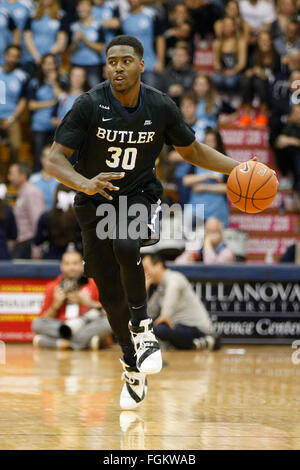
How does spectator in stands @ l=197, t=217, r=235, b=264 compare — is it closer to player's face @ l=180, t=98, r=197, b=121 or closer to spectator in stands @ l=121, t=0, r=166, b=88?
player's face @ l=180, t=98, r=197, b=121

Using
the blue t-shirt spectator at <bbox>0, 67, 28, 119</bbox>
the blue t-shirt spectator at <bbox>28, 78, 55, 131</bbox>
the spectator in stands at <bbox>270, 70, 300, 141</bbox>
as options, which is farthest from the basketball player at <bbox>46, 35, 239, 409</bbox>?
the blue t-shirt spectator at <bbox>0, 67, 28, 119</bbox>

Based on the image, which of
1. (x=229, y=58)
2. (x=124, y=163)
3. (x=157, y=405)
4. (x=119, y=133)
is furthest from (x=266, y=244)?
(x=119, y=133)

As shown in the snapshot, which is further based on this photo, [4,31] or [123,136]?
[4,31]

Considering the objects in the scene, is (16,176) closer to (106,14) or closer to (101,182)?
(106,14)

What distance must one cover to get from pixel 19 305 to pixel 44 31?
19.6 ft

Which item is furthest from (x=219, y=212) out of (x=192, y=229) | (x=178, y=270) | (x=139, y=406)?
(x=139, y=406)

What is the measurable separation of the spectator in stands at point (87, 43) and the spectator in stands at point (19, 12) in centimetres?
97

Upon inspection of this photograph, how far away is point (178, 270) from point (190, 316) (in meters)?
0.74

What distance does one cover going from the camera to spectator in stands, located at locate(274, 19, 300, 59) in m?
14.4

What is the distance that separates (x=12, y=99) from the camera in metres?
14.1

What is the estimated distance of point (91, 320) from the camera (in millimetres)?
10656

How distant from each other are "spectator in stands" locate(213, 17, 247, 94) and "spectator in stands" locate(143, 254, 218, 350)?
5060 millimetres

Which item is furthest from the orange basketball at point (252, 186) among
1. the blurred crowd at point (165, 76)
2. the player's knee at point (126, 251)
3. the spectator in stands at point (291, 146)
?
the spectator in stands at point (291, 146)

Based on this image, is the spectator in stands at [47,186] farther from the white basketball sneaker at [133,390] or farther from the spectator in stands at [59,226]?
the white basketball sneaker at [133,390]
